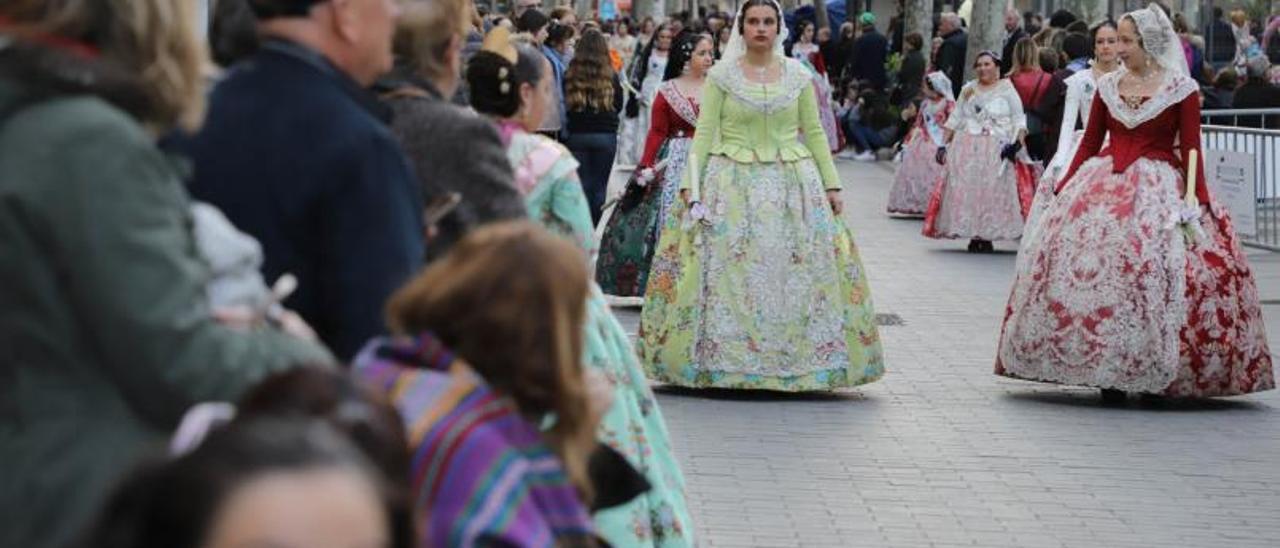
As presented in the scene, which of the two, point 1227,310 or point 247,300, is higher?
point 247,300

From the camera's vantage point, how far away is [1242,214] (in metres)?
20.5

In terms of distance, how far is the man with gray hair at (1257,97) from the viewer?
82.0 feet

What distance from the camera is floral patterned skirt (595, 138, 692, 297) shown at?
15445mm

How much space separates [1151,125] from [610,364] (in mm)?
5854

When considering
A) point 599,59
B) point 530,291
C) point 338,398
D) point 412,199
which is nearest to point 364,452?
point 338,398

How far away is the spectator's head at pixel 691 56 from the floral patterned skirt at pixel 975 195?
6.03 m

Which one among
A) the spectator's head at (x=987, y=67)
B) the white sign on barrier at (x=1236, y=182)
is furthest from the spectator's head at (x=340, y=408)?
the spectator's head at (x=987, y=67)

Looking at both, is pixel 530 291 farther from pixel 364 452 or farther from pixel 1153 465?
pixel 1153 465

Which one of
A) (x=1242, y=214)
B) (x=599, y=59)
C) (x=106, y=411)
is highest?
(x=106, y=411)

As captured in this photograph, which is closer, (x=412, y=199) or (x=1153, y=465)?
(x=412, y=199)

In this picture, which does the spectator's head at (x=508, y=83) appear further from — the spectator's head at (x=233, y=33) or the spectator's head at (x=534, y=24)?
the spectator's head at (x=534, y=24)

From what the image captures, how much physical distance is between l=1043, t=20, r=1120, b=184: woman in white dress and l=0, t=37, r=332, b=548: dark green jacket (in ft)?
41.6

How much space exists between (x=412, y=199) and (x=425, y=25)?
3.63 ft

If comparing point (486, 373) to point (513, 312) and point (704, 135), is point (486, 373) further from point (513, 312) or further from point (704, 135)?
point (704, 135)
